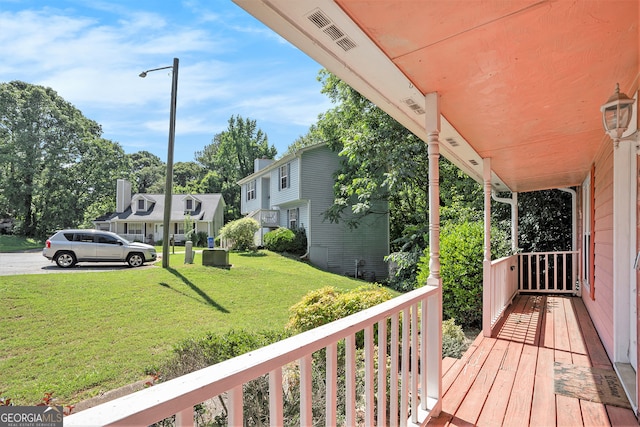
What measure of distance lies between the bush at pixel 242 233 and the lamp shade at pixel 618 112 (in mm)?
15457

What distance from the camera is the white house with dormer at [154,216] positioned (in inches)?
969

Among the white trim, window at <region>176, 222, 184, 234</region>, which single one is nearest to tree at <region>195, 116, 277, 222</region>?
window at <region>176, 222, 184, 234</region>

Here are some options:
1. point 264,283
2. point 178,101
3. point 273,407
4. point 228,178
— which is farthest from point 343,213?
point 228,178

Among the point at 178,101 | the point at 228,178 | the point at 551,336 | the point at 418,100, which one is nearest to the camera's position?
the point at 418,100

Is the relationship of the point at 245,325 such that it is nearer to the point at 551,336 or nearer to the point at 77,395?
the point at 77,395

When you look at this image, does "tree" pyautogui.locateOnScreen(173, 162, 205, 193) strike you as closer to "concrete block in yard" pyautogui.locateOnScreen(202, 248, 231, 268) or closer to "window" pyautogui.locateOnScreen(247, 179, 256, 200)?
"window" pyautogui.locateOnScreen(247, 179, 256, 200)

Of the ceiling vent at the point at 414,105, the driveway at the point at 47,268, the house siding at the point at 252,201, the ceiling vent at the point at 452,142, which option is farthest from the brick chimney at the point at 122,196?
the ceiling vent at the point at 414,105

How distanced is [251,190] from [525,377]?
20555 millimetres

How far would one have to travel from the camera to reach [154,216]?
24.8 meters

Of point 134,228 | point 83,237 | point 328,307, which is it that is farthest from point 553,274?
point 134,228

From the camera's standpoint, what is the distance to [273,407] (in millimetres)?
1002

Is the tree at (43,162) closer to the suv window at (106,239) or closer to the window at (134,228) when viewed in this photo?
the window at (134,228)

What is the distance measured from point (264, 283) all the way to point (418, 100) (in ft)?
28.5

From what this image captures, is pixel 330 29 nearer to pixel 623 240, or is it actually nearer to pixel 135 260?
pixel 623 240
